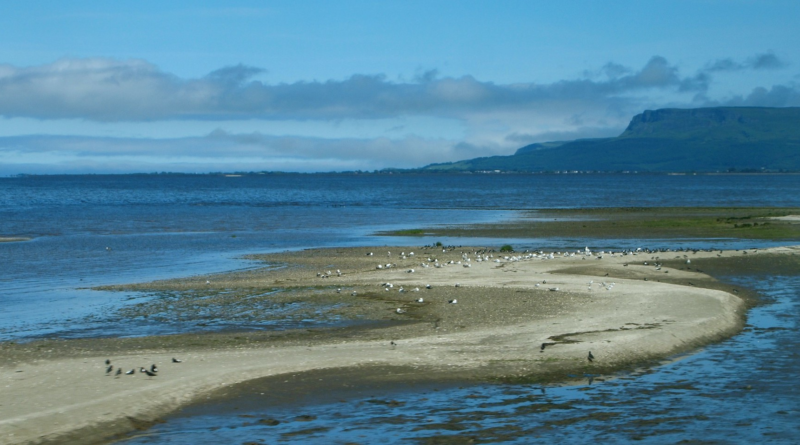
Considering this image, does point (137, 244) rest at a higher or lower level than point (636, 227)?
lower

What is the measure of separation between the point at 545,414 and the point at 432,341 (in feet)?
16.9

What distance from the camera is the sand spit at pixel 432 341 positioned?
42.6 ft

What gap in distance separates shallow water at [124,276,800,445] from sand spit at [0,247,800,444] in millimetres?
938

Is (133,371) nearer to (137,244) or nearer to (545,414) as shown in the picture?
(545,414)

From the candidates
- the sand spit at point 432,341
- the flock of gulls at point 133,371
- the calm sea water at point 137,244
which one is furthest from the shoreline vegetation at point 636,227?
the flock of gulls at point 133,371

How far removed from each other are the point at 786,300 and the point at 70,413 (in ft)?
63.1

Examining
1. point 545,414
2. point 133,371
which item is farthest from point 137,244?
point 545,414

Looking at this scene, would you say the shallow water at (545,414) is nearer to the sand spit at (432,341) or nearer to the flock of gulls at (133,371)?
the sand spit at (432,341)

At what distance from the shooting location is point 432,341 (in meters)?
17.6

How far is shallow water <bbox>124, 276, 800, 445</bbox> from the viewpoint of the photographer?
460 inches

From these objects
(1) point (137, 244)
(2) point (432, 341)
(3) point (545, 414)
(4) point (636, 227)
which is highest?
(4) point (636, 227)

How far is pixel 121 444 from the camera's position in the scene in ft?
37.9

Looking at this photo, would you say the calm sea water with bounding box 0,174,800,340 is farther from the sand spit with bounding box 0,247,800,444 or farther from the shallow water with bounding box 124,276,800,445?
the shallow water with bounding box 124,276,800,445

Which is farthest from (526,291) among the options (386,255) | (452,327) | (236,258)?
(236,258)
